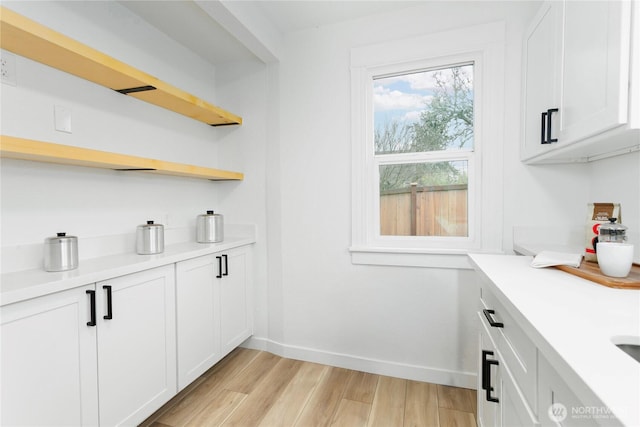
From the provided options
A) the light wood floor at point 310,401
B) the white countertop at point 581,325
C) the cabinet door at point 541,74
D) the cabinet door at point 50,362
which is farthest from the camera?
the light wood floor at point 310,401

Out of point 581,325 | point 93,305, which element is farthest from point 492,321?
point 93,305

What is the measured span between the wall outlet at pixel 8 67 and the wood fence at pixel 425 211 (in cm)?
210

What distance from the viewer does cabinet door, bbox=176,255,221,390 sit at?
5.92 feet

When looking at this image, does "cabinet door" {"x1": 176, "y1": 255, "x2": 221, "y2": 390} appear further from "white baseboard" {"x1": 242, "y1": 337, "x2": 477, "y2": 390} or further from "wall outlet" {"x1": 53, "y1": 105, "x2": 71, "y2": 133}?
"wall outlet" {"x1": 53, "y1": 105, "x2": 71, "y2": 133}

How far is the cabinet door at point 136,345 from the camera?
1.37 metres

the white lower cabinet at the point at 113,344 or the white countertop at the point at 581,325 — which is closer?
the white countertop at the point at 581,325

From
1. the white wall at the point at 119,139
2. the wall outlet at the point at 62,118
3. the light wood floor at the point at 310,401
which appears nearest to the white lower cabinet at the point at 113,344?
the light wood floor at the point at 310,401

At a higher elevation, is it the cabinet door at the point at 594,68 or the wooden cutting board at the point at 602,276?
the cabinet door at the point at 594,68

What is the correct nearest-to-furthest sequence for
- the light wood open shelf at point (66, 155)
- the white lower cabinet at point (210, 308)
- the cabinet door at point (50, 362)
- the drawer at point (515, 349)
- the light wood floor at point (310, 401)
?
the drawer at point (515, 349), the cabinet door at point (50, 362), the light wood open shelf at point (66, 155), the light wood floor at point (310, 401), the white lower cabinet at point (210, 308)

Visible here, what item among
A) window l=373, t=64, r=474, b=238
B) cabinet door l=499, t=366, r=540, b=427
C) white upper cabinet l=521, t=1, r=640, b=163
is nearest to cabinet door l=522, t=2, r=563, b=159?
white upper cabinet l=521, t=1, r=640, b=163

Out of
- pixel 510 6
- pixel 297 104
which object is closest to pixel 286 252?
pixel 297 104

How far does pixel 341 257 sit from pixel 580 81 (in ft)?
5.36

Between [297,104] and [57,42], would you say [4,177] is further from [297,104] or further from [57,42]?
[297,104]

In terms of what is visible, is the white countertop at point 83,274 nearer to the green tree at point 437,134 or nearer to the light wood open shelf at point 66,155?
the light wood open shelf at point 66,155
